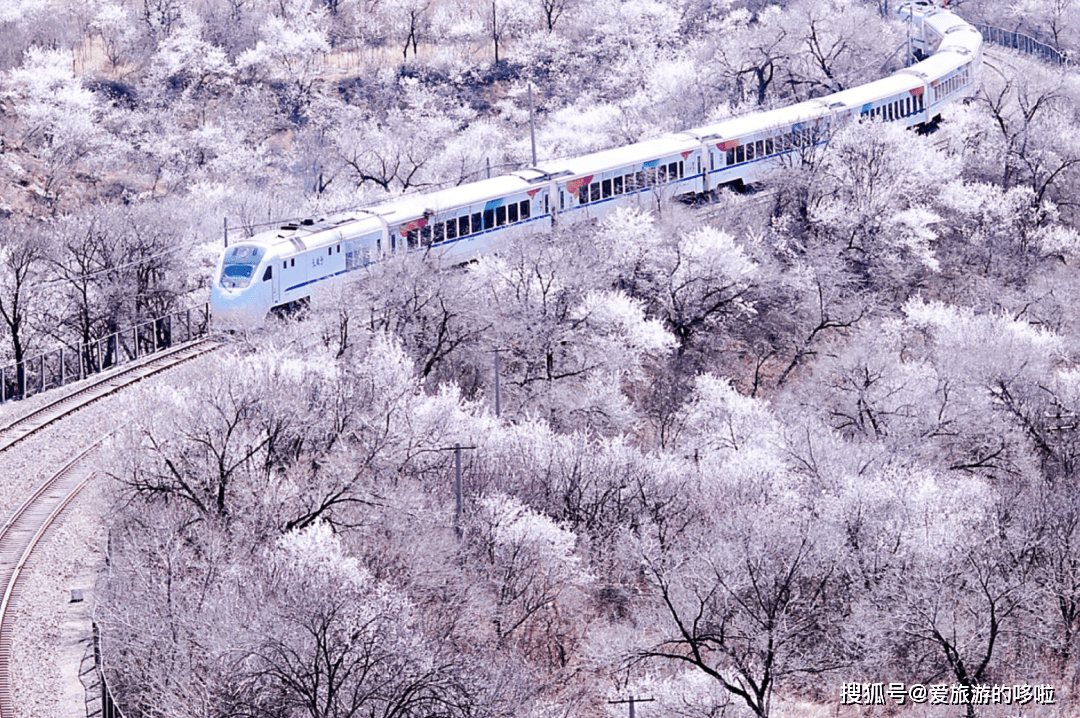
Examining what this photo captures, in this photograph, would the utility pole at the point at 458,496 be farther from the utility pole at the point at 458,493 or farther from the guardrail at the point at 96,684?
the guardrail at the point at 96,684

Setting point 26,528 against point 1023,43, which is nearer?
point 26,528

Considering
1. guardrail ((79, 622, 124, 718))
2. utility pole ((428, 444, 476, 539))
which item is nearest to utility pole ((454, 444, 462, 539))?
utility pole ((428, 444, 476, 539))

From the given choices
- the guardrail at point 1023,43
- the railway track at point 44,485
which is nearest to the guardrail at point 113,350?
the railway track at point 44,485

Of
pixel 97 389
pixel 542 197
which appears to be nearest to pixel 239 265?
pixel 97 389

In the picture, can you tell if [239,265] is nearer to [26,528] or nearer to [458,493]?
[458,493]

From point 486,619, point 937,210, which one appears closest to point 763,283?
point 937,210

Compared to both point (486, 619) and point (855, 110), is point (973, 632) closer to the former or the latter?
point (486, 619)
